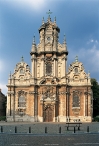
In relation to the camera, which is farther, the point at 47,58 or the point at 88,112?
the point at 47,58

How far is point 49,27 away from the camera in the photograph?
43031 millimetres

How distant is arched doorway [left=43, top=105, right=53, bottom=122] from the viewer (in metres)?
37.9

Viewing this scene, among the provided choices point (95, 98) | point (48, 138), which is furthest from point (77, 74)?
point (48, 138)

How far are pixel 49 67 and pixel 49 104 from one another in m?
7.99

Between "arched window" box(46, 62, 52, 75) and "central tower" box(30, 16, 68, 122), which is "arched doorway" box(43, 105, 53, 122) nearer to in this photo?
"central tower" box(30, 16, 68, 122)

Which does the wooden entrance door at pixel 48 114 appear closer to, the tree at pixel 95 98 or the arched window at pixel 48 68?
the arched window at pixel 48 68

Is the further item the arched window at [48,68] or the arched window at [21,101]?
the arched window at [48,68]

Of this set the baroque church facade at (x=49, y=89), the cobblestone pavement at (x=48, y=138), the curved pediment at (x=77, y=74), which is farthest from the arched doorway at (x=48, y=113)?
the cobblestone pavement at (x=48, y=138)

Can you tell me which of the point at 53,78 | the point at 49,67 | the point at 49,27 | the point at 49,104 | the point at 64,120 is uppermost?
the point at 49,27

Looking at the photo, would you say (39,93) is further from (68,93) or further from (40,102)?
(68,93)

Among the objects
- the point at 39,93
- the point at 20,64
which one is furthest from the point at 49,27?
the point at 39,93

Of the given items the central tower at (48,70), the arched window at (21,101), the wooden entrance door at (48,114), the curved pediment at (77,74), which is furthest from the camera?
the curved pediment at (77,74)

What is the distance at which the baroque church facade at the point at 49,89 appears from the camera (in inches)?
1499

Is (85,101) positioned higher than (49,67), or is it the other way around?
(49,67)
